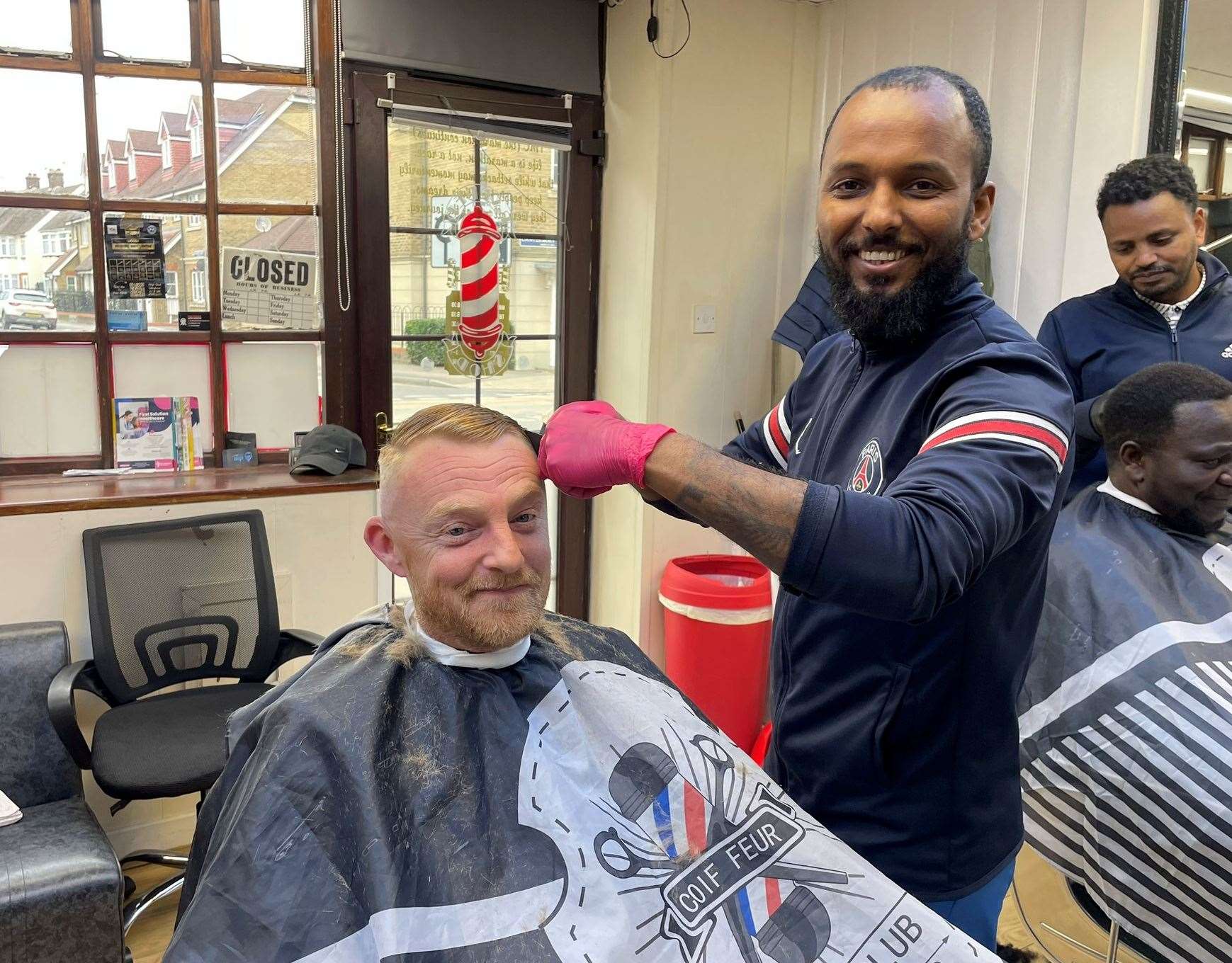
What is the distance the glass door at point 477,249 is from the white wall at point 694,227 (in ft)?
0.46

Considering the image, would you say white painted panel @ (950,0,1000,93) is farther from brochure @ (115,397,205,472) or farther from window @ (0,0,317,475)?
brochure @ (115,397,205,472)

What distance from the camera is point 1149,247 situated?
2.20 metres

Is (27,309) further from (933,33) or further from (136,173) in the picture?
(933,33)

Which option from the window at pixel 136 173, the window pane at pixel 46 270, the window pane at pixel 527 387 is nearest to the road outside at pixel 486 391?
the window pane at pixel 527 387

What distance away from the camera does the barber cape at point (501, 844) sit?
3.86 ft

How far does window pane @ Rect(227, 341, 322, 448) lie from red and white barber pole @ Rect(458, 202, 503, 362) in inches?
20.4

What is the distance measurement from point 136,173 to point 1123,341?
8.78ft

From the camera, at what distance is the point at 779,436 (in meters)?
1.58

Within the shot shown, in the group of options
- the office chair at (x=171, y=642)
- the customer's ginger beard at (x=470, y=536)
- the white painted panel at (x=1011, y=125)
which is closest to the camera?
the customer's ginger beard at (x=470, y=536)

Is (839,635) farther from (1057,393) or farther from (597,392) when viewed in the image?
(597,392)

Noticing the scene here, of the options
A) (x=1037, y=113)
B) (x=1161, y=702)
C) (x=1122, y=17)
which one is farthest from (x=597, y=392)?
(x=1161, y=702)

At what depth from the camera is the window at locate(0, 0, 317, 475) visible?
2812 mm

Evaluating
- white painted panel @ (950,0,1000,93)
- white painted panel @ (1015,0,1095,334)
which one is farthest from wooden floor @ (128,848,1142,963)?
white painted panel @ (950,0,1000,93)

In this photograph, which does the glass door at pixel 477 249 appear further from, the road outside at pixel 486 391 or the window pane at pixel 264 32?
the window pane at pixel 264 32
